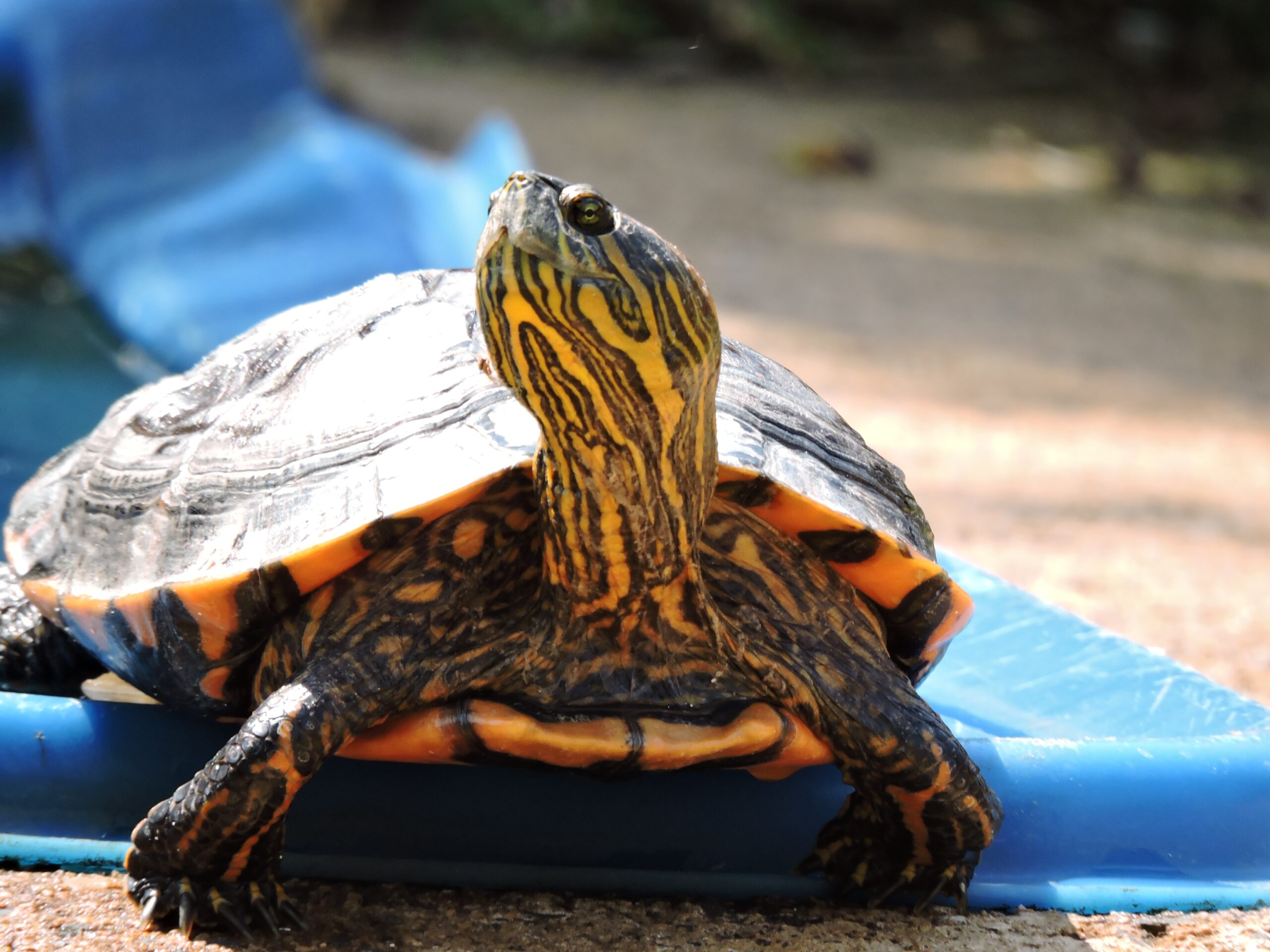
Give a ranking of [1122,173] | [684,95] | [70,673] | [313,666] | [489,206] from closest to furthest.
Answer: [489,206] < [313,666] < [70,673] < [1122,173] < [684,95]

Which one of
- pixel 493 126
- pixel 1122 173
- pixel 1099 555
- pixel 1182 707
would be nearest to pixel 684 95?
pixel 1122 173

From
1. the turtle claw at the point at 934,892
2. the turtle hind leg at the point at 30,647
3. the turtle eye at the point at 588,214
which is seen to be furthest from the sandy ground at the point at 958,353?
the turtle eye at the point at 588,214

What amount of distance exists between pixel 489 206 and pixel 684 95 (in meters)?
10.1

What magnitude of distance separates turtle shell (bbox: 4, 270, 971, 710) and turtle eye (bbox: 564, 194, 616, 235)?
1.15 feet

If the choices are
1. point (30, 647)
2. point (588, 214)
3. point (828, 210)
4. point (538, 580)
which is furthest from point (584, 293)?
point (828, 210)

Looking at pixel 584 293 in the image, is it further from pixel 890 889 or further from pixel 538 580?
pixel 890 889

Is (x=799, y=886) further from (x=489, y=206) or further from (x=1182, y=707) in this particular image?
(x=489, y=206)

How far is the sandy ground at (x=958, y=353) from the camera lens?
1.71 meters

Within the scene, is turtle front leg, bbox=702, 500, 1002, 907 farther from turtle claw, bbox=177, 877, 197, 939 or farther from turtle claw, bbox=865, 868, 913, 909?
turtle claw, bbox=177, 877, 197, 939

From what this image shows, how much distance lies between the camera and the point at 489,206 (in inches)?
55.1

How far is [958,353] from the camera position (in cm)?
582

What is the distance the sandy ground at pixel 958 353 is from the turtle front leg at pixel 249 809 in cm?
5

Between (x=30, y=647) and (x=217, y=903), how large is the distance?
0.75m

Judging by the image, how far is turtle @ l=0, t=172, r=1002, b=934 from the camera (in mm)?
1437
